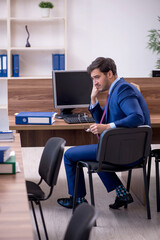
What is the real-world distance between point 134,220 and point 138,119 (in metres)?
0.79

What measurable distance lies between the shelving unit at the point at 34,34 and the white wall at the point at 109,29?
0.17m

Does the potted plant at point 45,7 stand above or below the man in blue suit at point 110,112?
above

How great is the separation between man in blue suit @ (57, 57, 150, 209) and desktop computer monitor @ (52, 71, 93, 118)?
0.56 meters

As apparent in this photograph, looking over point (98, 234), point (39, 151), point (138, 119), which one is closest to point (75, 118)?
point (138, 119)

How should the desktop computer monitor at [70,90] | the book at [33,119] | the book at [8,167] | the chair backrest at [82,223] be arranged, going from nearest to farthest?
the chair backrest at [82,223] → the book at [8,167] → the book at [33,119] → the desktop computer monitor at [70,90]

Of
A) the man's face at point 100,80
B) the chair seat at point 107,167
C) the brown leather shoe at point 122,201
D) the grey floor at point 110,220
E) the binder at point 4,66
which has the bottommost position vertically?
the grey floor at point 110,220

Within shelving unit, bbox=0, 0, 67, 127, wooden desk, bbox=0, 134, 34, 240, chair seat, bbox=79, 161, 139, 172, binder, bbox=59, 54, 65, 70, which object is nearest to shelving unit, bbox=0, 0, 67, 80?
shelving unit, bbox=0, 0, 67, 127

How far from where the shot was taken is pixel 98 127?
2959 mm

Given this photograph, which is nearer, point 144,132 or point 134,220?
point 144,132

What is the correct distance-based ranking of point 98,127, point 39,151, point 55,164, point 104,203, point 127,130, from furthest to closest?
1. point 39,151
2. point 104,203
3. point 98,127
4. point 127,130
5. point 55,164

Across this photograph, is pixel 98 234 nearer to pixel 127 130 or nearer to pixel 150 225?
pixel 150 225

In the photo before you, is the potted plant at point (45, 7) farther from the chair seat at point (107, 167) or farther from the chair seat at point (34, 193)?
the chair seat at point (34, 193)

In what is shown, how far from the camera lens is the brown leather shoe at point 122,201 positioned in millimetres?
3178

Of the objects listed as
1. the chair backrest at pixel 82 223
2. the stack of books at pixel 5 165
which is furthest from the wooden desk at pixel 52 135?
the chair backrest at pixel 82 223
